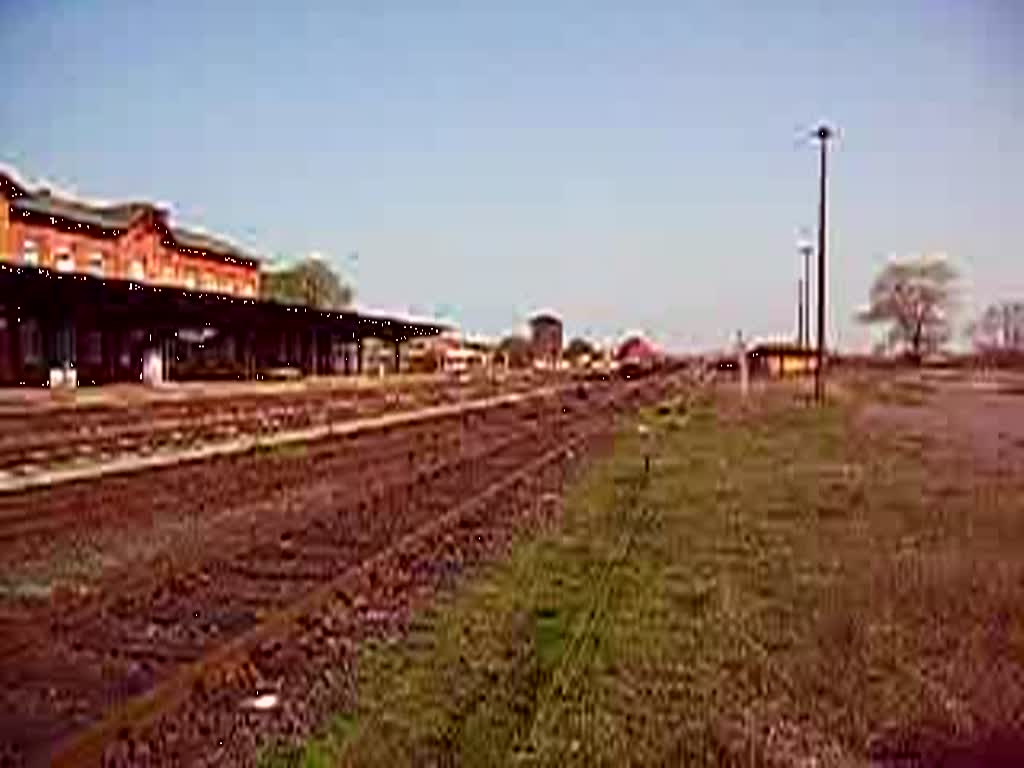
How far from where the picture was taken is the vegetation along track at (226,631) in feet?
25.3

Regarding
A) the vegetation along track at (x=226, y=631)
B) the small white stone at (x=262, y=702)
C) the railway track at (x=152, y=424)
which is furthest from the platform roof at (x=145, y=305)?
the small white stone at (x=262, y=702)

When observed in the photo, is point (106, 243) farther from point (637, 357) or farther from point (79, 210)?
point (637, 357)

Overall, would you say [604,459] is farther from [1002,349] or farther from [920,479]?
[1002,349]

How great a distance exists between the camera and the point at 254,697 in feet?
28.2

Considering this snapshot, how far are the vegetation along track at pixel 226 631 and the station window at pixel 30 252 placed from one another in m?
52.3

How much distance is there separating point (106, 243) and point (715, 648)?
253 feet

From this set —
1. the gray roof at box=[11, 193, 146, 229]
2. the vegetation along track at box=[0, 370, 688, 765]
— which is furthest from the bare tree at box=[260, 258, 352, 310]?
the vegetation along track at box=[0, 370, 688, 765]

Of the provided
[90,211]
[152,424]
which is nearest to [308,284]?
[90,211]

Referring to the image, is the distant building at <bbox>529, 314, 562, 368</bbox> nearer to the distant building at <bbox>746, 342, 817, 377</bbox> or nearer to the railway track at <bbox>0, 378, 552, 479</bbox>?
the distant building at <bbox>746, 342, 817, 377</bbox>

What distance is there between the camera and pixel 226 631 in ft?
35.6

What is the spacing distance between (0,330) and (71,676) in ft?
168

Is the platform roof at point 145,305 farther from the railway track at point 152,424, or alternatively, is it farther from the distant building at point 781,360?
the distant building at point 781,360

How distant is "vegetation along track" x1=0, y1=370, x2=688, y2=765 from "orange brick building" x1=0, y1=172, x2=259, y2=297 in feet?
137

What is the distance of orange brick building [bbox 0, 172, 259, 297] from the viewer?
228ft
